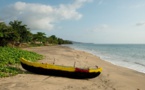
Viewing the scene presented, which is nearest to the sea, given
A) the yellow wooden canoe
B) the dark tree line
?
the yellow wooden canoe

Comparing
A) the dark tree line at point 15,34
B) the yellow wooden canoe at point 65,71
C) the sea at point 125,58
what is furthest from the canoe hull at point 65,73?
the dark tree line at point 15,34

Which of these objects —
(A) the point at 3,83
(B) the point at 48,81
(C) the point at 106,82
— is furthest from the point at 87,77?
(A) the point at 3,83

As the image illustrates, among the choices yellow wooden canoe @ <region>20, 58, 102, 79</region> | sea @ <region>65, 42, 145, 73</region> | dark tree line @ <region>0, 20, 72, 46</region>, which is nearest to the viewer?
yellow wooden canoe @ <region>20, 58, 102, 79</region>

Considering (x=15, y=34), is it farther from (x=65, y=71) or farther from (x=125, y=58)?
(x=65, y=71)

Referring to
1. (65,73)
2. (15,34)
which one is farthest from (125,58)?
(65,73)

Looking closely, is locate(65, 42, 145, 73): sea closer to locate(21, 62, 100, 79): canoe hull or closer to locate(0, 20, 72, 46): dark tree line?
→ locate(21, 62, 100, 79): canoe hull

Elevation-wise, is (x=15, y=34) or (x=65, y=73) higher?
(x=15, y=34)

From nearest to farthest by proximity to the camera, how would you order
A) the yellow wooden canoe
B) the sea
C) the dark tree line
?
the yellow wooden canoe, the sea, the dark tree line

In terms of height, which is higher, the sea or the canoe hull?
Result: the canoe hull

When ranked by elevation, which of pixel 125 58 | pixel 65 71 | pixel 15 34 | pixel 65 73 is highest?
pixel 15 34

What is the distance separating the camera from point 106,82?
12.3 metres

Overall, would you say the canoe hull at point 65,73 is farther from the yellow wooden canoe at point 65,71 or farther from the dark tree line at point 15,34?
the dark tree line at point 15,34

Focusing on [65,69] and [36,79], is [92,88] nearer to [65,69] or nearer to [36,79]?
[65,69]

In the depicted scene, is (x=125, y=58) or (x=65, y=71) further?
(x=125, y=58)
